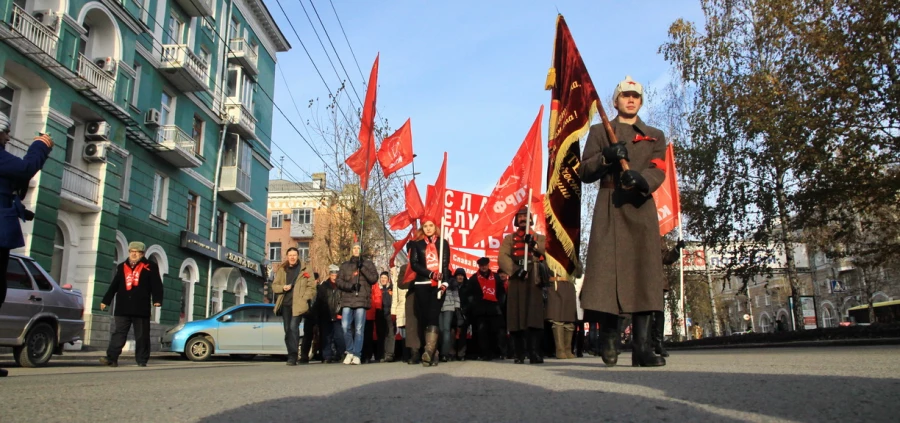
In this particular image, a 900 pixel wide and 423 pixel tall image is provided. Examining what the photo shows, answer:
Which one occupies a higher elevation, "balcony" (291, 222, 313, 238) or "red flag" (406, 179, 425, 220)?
"balcony" (291, 222, 313, 238)

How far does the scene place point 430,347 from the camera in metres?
8.27

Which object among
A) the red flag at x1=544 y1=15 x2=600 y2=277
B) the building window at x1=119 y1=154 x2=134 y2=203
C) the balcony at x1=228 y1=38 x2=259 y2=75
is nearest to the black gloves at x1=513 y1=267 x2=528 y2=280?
the red flag at x1=544 y1=15 x2=600 y2=277

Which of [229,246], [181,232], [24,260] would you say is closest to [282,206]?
[229,246]

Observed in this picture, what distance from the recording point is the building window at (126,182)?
22598mm

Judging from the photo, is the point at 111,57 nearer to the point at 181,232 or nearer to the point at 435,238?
the point at 181,232

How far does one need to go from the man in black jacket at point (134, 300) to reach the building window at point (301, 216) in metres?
51.9

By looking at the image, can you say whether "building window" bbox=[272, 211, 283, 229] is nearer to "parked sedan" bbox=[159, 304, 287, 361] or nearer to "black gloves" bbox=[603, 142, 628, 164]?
"parked sedan" bbox=[159, 304, 287, 361]

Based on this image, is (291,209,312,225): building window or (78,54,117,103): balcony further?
(291,209,312,225): building window

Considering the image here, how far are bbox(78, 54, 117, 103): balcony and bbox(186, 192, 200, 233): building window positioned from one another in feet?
23.4

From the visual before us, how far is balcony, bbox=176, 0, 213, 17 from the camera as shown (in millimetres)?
26297

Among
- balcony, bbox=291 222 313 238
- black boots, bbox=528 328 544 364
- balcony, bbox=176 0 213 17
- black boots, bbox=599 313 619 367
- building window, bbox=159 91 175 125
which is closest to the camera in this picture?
black boots, bbox=599 313 619 367

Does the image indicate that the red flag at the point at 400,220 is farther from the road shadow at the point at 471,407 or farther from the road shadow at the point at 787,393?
the road shadow at the point at 471,407

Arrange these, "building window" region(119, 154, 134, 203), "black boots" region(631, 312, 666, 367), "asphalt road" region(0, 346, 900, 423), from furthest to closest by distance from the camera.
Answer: "building window" region(119, 154, 134, 203) < "black boots" region(631, 312, 666, 367) < "asphalt road" region(0, 346, 900, 423)

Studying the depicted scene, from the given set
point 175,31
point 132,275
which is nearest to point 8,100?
point 175,31
